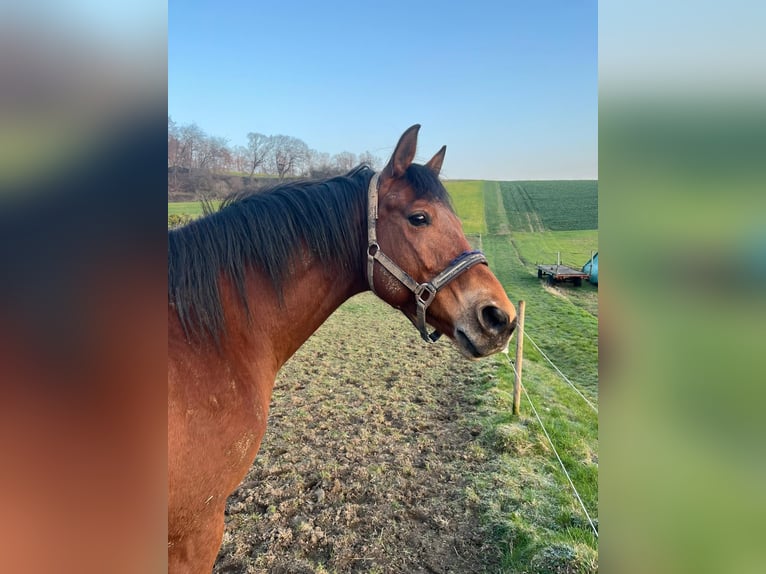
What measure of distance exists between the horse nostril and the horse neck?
28.7 inches

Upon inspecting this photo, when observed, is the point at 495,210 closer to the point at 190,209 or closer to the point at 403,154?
the point at 403,154

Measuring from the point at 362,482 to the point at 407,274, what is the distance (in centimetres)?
277

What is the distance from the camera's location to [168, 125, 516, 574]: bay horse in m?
1.56

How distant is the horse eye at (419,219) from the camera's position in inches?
82.3

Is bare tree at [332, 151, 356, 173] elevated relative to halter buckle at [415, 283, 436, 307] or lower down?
elevated

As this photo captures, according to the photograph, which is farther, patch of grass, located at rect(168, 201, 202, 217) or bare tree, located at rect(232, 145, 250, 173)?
bare tree, located at rect(232, 145, 250, 173)

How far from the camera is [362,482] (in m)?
3.85

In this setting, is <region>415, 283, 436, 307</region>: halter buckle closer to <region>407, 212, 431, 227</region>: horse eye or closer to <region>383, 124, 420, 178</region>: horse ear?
<region>407, 212, 431, 227</region>: horse eye

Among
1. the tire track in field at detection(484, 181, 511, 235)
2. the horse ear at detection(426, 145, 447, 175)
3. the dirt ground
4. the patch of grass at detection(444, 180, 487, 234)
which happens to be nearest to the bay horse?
the horse ear at detection(426, 145, 447, 175)

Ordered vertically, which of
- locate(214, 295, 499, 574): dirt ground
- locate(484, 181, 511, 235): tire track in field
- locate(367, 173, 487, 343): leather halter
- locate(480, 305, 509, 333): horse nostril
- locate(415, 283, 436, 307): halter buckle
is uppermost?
locate(484, 181, 511, 235): tire track in field

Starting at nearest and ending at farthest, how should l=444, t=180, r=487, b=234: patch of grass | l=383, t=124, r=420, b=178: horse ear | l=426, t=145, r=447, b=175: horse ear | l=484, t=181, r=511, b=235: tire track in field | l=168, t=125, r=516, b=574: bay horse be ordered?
l=168, t=125, r=516, b=574: bay horse, l=383, t=124, r=420, b=178: horse ear, l=426, t=145, r=447, b=175: horse ear, l=444, t=180, r=487, b=234: patch of grass, l=484, t=181, r=511, b=235: tire track in field

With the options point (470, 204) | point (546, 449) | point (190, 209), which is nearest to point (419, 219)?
point (190, 209)

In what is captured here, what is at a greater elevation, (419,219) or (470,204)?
(470,204)

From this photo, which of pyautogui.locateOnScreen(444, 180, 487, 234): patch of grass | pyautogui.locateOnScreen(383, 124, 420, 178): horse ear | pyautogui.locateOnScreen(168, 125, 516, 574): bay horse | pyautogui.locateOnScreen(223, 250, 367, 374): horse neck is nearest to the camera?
pyautogui.locateOnScreen(168, 125, 516, 574): bay horse
